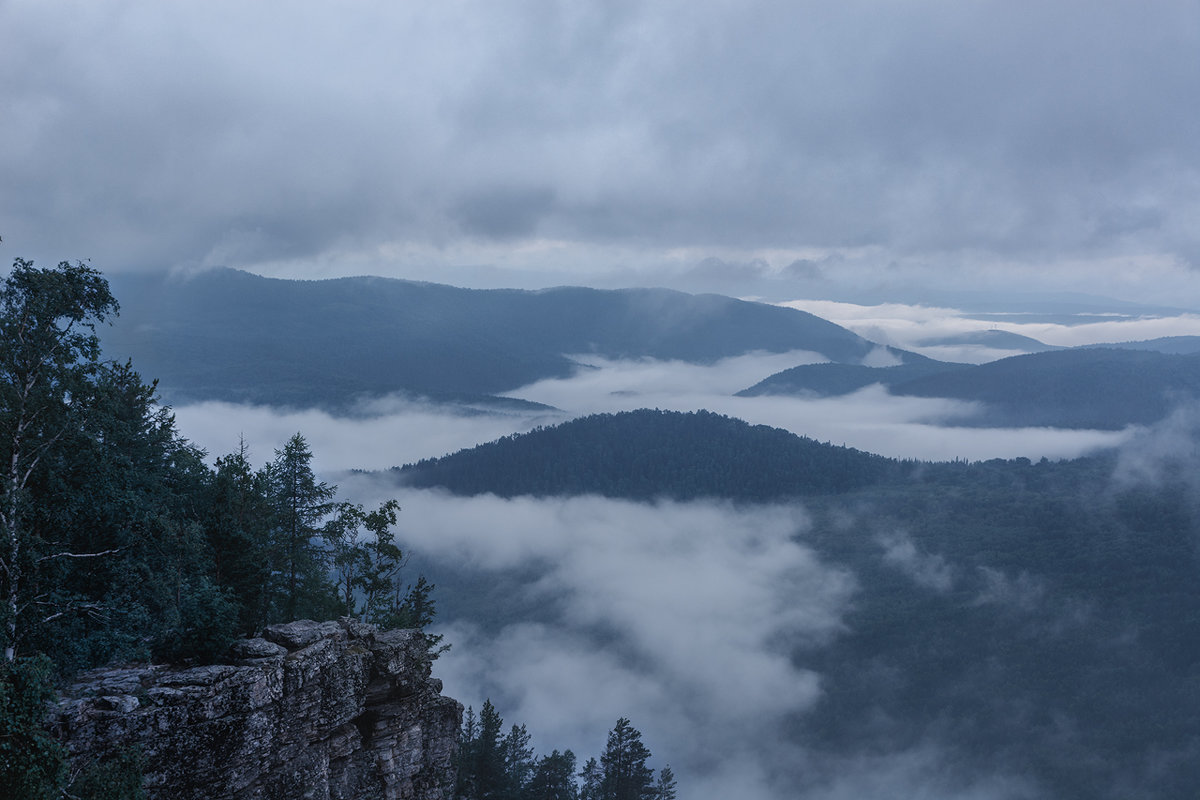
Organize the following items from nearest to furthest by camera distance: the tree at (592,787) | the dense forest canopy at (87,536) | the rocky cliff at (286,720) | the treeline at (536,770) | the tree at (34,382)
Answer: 1. the dense forest canopy at (87,536)
2. the tree at (34,382)
3. the rocky cliff at (286,720)
4. the treeline at (536,770)
5. the tree at (592,787)

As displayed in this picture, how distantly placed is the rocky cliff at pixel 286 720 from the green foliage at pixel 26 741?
3.70 m

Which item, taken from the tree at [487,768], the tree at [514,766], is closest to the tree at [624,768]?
the tree at [514,766]

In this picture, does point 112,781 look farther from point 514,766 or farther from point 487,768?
point 514,766

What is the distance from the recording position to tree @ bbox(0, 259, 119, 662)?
21.2 meters

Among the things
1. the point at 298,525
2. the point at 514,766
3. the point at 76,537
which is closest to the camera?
the point at 76,537

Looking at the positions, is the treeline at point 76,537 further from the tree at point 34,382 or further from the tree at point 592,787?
the tree at point 592,787

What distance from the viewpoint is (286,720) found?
27.0 meters

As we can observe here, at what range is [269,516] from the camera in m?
38.8

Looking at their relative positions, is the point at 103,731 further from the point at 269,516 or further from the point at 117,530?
the point at 269,516

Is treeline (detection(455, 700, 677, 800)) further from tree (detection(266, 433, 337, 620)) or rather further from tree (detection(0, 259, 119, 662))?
tree (detection(0, 259, 119, 662))

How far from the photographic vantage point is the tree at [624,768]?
6756 centimetres

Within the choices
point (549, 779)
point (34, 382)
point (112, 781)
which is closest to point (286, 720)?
point (112, 781)

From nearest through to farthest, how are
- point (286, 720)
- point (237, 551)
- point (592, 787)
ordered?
1. point (286, 720)
2. point (237, 551)
3. point (592, 787)

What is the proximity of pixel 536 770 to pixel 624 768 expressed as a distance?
349 inches
